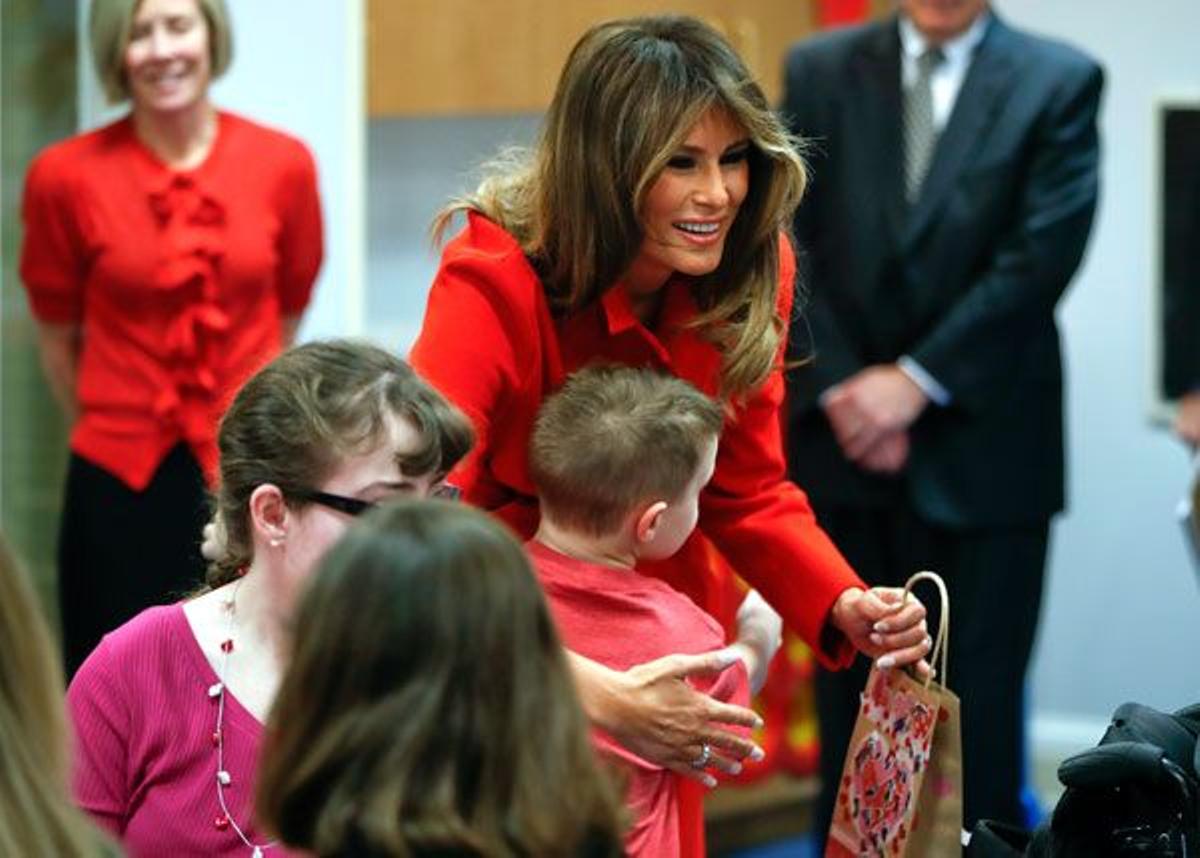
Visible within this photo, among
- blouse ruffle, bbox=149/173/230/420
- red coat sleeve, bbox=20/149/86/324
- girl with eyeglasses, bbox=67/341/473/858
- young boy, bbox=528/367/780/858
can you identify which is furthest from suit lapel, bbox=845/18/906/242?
girl with eyeglasses, bbox=67/341/473/858

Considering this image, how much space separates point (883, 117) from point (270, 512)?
2.48 m

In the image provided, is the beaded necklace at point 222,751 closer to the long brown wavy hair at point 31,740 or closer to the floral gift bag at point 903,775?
the long brown wavy hair at point 31,740

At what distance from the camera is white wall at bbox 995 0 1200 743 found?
607 centimetres

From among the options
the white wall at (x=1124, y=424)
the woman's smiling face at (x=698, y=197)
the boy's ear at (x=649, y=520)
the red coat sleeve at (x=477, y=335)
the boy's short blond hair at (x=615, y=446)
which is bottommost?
the white wall at (x=1124, y=424)

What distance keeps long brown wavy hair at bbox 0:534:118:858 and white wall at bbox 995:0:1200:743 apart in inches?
176

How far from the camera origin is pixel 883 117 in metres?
4.73

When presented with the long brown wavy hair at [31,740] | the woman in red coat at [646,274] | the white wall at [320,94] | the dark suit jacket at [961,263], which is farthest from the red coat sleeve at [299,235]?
the long brown wavy hair at [31,740]

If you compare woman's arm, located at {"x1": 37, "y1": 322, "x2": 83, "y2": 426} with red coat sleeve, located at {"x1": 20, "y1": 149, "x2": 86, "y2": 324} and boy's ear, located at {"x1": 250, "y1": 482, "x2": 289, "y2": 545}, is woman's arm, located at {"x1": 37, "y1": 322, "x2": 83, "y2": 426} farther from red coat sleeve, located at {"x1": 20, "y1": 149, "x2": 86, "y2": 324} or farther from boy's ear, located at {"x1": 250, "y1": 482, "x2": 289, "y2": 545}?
boy's ear, located at {"x1": 250, "y1": 482, "x2": 289, "y2": 545}

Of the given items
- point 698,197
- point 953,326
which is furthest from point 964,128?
point 698,197

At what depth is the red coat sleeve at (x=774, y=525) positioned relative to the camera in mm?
3080

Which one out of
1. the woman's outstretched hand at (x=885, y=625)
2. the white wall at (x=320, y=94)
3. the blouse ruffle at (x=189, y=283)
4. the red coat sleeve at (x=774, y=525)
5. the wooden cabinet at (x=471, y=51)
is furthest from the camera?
the wooden cabinet at (x=471, y=51)

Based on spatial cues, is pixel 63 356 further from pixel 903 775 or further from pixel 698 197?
pixel 903 775

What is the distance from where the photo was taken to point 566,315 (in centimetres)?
299

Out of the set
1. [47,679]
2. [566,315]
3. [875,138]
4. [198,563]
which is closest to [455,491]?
[566,315]
